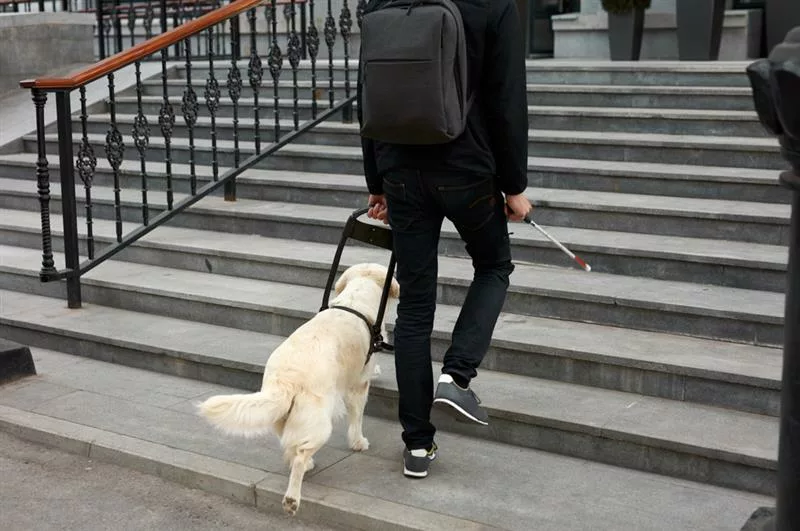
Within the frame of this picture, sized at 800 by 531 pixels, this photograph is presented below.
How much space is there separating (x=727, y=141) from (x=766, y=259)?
1619mm

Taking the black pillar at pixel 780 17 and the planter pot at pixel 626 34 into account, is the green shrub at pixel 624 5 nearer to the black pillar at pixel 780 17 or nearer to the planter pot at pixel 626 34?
the planter pot at pixel 626 34

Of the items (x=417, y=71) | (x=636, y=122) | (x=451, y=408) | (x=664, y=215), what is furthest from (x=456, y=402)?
(x=636, y=122)

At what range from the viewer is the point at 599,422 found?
4594 mm

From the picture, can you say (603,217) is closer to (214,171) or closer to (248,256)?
(248,256)

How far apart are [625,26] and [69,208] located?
606 cm

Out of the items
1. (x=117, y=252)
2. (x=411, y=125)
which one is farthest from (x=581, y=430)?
(x=117, y=252)

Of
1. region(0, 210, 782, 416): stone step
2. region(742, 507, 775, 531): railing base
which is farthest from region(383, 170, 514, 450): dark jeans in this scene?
region(742, 507, 775, 531): railing base

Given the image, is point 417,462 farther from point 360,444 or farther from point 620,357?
point 620,357

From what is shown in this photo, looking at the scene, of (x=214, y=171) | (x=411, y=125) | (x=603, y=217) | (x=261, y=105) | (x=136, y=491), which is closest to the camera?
(x=411, y=125)

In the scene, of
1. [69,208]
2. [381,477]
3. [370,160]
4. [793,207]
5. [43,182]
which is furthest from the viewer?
[69,208]

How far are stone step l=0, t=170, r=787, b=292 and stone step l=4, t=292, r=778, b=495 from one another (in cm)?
112

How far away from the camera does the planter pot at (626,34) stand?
10.3m

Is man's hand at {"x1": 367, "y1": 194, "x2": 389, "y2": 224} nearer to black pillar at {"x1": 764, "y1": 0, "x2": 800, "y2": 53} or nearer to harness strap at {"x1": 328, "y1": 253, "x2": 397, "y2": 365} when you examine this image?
harness strap at {"x1": 328, "y1": 253, "x2": 397, "y2": 365}

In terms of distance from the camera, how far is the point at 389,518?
4.07m
